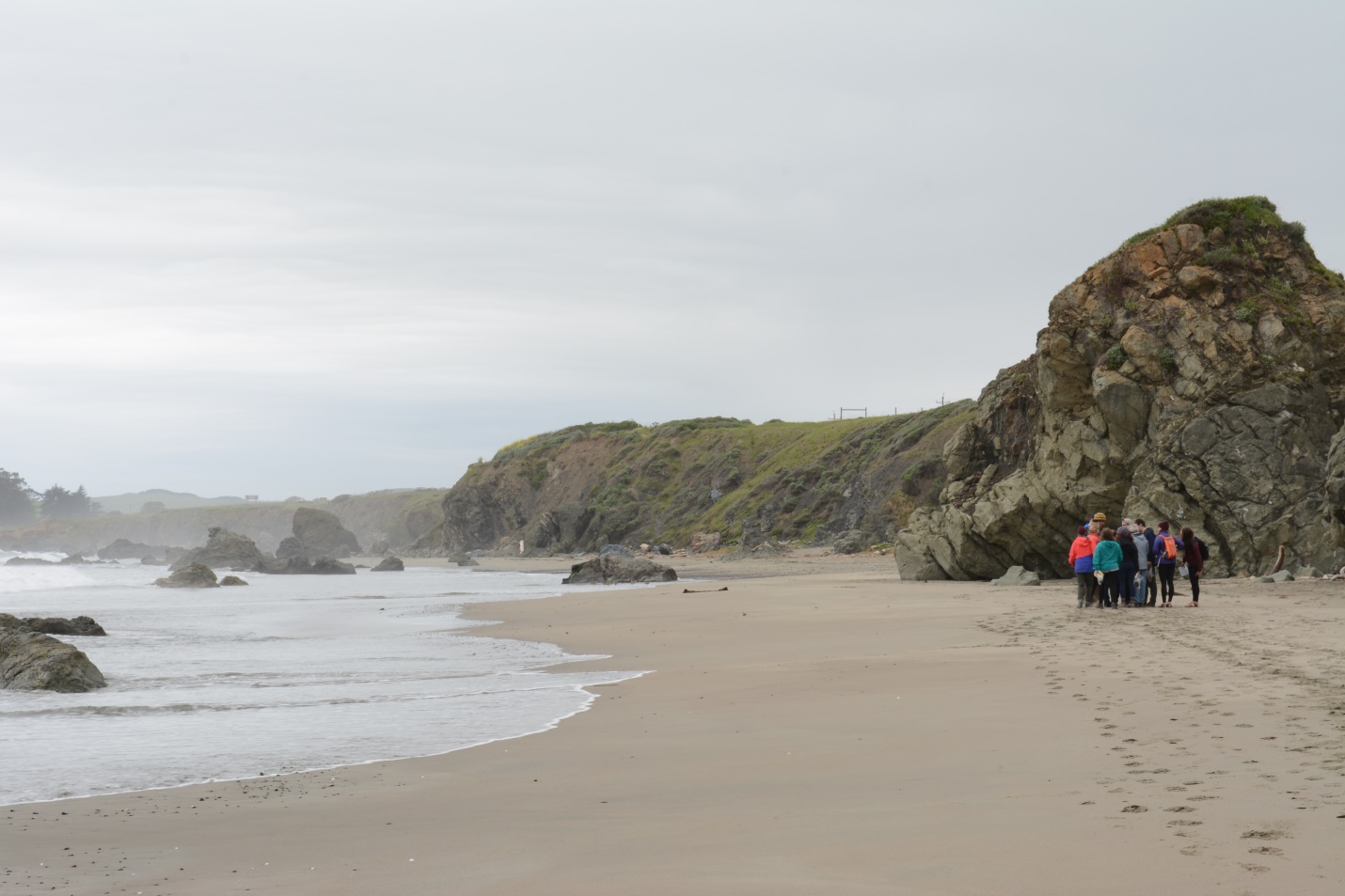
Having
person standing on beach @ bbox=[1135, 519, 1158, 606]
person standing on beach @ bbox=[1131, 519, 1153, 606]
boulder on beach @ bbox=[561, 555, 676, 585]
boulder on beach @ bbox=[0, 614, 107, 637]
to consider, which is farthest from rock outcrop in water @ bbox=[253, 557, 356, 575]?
person standing on beach @ bbox=[1131, 519, 1153, 606]

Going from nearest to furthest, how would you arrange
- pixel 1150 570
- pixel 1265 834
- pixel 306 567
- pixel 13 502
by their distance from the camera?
pixel 1265 834
pixel 1150 570
pixel 306 567
pixel 13 502

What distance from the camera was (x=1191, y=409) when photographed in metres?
22.5

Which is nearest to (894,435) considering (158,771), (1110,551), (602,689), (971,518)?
(971,518)

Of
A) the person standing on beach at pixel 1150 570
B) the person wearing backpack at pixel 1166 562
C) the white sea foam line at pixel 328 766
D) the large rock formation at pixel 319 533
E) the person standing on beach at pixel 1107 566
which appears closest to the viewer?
the white sea foam line at pixel 328 766

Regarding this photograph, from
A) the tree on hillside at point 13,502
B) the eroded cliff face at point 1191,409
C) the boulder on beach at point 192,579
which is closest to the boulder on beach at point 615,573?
the eroded cliff face at point 1191,409

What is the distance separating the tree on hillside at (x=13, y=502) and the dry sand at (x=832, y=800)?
200m

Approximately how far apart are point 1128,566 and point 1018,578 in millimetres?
5907

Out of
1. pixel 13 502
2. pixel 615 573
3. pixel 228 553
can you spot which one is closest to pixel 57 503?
pixel 13 502

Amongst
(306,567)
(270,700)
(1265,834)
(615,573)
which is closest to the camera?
(1265,834)

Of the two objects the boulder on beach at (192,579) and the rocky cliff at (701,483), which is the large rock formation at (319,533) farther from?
the boulder on beach at (192,579)

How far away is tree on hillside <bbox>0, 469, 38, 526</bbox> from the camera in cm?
18150

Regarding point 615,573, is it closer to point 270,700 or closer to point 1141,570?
point 1141,570

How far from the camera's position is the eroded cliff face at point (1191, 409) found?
21.4 meters

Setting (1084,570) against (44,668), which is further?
(1084,570)
